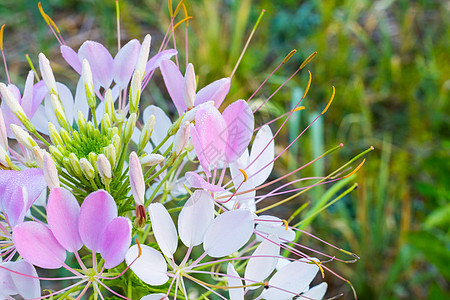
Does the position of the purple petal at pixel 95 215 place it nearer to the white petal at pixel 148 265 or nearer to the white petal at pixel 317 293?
the white petal at pixel 148 265

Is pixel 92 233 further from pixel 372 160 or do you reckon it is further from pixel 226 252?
pixel 372 160

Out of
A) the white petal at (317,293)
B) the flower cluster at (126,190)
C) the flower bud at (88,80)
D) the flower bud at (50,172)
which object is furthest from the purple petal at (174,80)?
the white petal at (317,293)

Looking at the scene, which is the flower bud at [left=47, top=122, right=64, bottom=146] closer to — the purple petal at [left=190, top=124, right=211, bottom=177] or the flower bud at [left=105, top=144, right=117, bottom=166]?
the flower bud at [left=105, top=144, right=117, bottom=166]

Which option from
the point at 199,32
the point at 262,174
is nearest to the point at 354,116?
the point at 199,32

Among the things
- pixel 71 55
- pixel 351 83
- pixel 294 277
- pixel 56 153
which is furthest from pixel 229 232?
pixel 351 83

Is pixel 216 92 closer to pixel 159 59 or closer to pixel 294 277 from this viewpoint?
pixel 159 59
